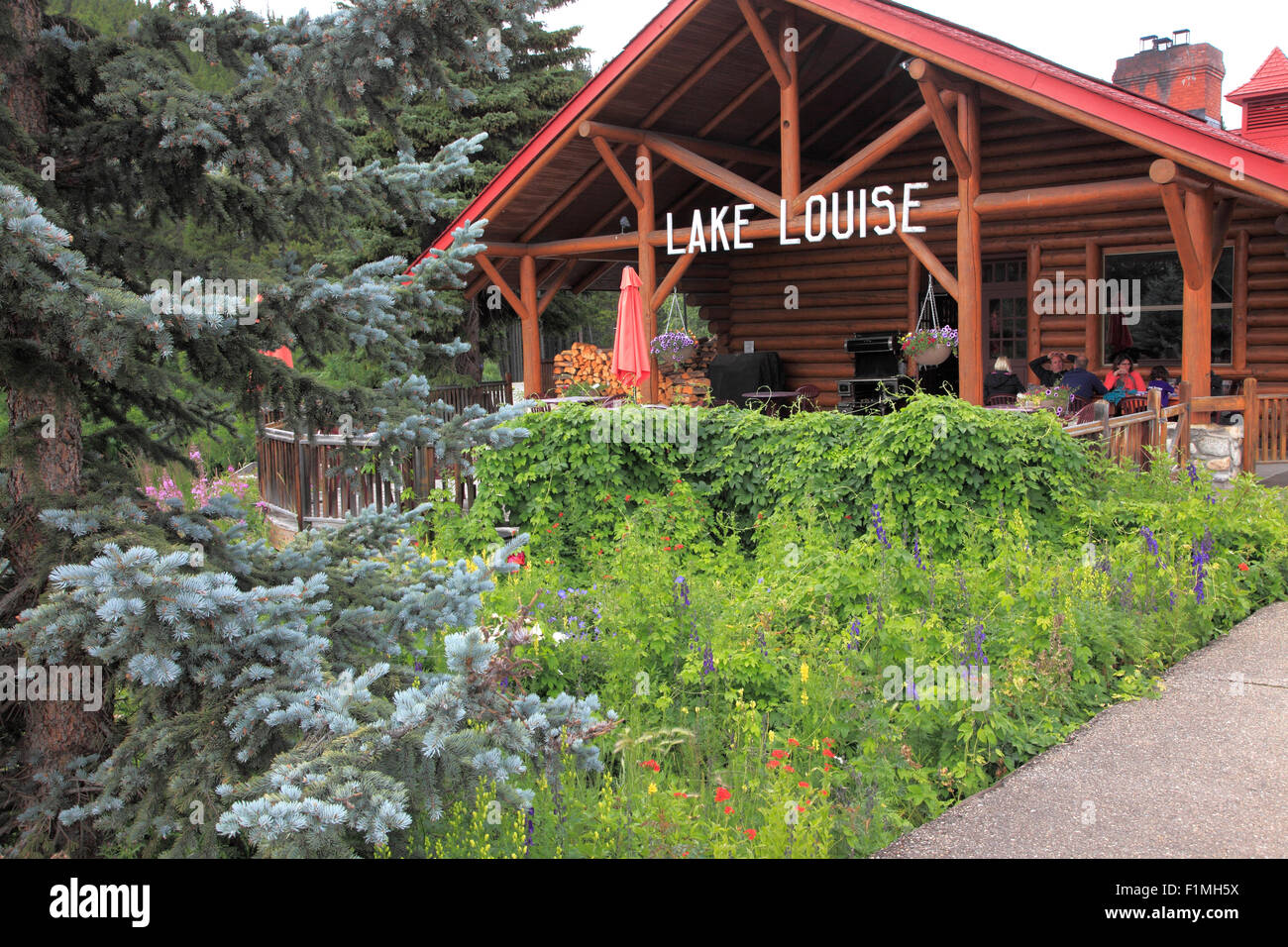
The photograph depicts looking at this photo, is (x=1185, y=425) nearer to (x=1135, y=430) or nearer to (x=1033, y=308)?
(x=1135, y=430)

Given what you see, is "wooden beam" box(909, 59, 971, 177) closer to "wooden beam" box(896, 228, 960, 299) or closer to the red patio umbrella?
"wooden beam" box(896, 228, 960, 299)

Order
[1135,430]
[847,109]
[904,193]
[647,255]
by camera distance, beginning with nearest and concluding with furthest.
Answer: [1135,430] < [904,193] < [647,255] < [847,109]

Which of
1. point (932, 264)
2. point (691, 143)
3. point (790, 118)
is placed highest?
point (691, 143)

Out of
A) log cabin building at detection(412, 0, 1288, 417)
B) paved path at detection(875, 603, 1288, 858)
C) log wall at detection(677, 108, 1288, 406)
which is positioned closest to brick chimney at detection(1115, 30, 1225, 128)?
log cabin building at detection(412, 0, 1288, 417)

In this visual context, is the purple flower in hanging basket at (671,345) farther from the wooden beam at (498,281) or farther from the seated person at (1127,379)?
the seated person at (1127,379)

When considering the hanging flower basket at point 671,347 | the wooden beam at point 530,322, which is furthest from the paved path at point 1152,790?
the wooden beam at point 530,322

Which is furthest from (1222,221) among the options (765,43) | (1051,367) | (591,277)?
(591,277)

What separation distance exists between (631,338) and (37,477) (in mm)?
9609

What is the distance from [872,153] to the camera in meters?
11.9

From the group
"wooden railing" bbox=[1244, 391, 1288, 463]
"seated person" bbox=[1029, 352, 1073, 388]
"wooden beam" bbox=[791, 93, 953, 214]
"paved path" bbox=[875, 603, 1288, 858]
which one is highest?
"wooden beam" bbox=[791, 93, 953, 214]

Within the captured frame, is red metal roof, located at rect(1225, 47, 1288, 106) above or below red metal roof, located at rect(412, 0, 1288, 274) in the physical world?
above

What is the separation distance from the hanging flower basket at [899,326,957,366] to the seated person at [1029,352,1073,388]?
1081mm

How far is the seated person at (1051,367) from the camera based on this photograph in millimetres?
12938

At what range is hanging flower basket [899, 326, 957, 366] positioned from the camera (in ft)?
43.4
